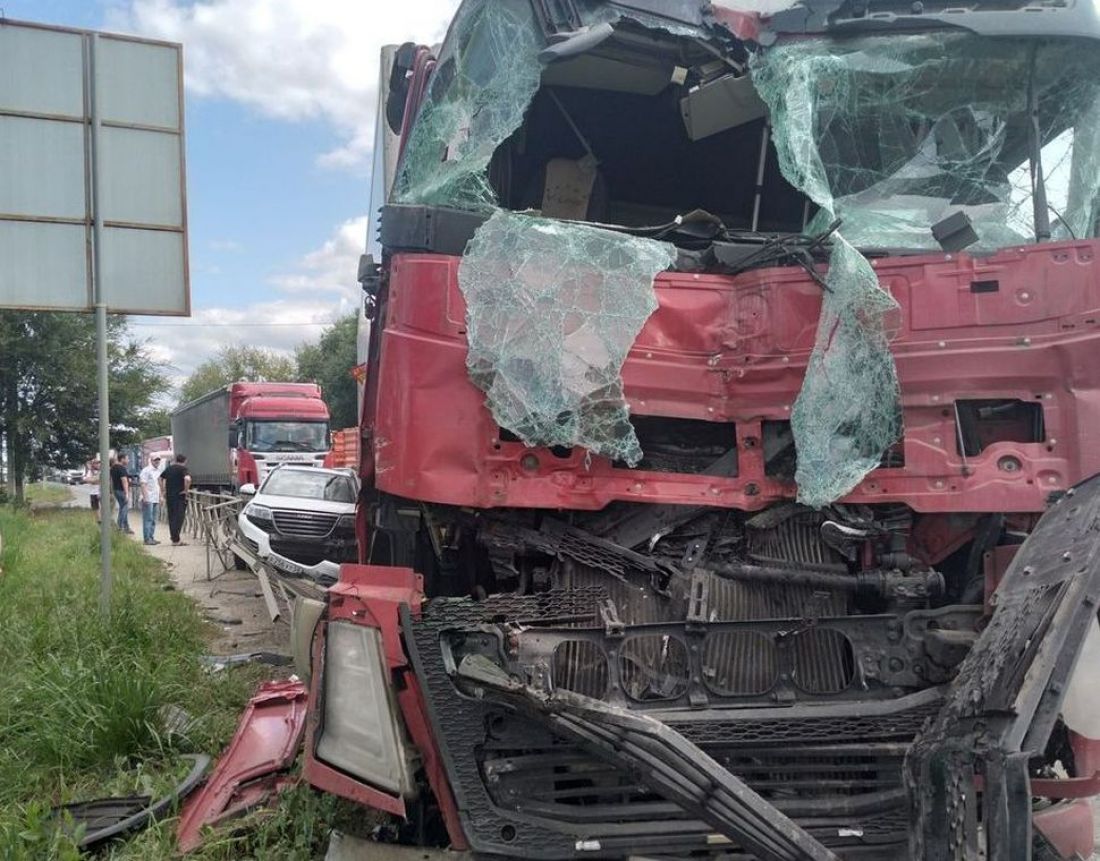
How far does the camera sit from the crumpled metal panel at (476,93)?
3.09 meters

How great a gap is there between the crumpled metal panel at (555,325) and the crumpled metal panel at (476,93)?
1.37ft

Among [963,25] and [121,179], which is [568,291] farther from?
[121,179]

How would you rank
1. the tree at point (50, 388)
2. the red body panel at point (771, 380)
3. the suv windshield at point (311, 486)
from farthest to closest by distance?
1. the tree at point (50, 388)
2. the suv windshield at point (311, 486)
3. the red body panel at point (771, 380)

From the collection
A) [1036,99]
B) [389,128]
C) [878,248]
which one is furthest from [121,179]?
[1036,99]

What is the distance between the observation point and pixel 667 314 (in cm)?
279

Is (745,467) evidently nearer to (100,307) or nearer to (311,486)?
(100,307)

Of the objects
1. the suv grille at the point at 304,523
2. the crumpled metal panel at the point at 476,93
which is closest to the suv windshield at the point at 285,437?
the suv grille at the point at 304,523

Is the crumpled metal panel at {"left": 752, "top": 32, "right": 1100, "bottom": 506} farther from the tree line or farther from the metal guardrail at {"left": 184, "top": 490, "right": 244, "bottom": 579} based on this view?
the tree line

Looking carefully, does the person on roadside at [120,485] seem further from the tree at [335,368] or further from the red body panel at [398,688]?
the tree at [335,368]

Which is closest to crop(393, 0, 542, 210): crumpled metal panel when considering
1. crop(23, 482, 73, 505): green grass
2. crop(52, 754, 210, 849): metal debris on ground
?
crop(52, 754, 210, 849): metal debris on ground

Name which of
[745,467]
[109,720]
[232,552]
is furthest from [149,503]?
[745,467]

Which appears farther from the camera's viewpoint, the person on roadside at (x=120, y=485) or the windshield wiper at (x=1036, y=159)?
the person on roadside at (x=120, y=485)

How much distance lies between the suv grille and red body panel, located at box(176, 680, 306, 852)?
15.4ft

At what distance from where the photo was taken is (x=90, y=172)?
537 centimetres
